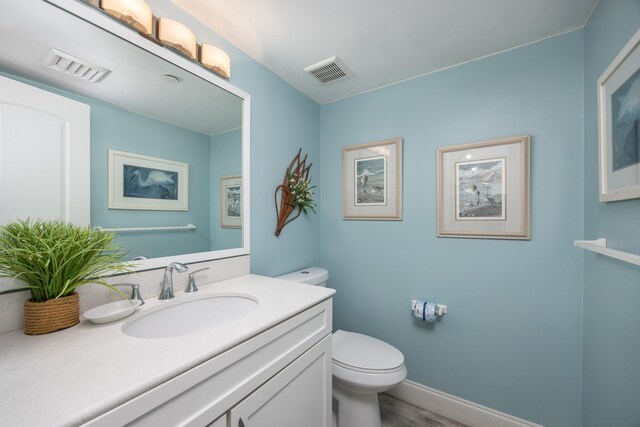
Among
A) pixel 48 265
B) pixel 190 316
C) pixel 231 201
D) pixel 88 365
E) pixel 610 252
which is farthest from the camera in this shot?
pixel 231 201

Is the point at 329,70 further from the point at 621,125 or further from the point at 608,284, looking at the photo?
the point at 608,284

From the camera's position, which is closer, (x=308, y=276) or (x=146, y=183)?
(x=146, y=183)

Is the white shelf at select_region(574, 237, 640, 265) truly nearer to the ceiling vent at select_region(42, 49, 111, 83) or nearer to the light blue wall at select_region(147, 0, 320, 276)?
the light blue wall at select_region(147, 0, 320, 276)

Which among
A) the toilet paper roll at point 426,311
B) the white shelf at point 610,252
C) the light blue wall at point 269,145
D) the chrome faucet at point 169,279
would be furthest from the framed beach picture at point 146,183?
the white shelf at point 610,252

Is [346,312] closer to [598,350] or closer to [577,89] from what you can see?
[598,350]

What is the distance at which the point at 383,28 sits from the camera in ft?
4.29

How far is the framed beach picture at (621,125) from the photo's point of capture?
791 millimetres

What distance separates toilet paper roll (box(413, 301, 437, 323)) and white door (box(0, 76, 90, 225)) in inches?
69.0

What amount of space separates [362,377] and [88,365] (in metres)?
1.14

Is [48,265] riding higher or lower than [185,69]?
lower

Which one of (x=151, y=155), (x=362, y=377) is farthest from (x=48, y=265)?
(x=362, y=377)

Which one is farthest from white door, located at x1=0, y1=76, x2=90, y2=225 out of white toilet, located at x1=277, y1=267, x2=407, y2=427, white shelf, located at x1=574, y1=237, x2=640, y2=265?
white shelf, located at x1=574, y1=237, x2=640, y2=265

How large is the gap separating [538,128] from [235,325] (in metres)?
1.79

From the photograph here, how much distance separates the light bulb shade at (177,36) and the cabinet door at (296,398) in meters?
1.42
